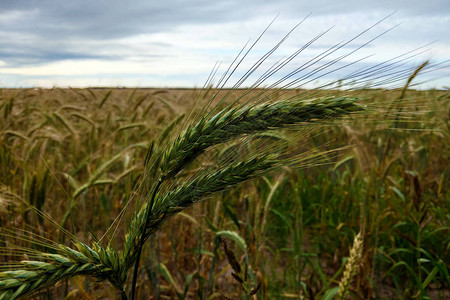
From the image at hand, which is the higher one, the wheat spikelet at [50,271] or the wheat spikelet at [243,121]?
the wheat spikelet at [243,121]

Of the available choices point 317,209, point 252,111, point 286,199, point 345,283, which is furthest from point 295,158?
point 286,199

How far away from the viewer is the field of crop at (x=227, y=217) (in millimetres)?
1158

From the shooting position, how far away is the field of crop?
1.16 metres

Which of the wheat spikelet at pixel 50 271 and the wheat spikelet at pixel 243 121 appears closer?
the wheat spikelet at pixel 50 271

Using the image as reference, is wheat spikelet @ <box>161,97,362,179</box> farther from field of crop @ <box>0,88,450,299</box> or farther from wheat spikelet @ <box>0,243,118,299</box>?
wheat spikelet @ <box>0,243,118,299</box>

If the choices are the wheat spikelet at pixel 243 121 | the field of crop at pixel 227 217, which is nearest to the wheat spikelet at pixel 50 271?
the field of crop at pixel 227 217

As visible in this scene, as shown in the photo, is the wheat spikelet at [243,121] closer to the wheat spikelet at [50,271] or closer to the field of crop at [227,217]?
the field of crop at [227,217]

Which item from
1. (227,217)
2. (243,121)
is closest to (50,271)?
(243,121)

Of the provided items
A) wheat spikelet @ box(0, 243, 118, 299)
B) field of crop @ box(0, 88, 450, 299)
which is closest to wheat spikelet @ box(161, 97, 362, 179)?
field of crop @ box(0, 88, 450, 299)

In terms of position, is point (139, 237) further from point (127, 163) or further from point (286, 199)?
point (286, 199)

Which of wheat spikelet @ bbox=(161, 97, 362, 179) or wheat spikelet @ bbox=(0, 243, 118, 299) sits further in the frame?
wheat spikelet @ bbox=(161, 97, 362, 179)

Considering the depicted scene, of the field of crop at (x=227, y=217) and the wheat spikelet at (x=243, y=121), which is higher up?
the wheat spikelet at (x=243, y=121)

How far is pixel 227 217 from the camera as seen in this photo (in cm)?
336

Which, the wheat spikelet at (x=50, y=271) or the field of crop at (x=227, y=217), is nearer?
the wheat spikelet at (x=50, y=271)
